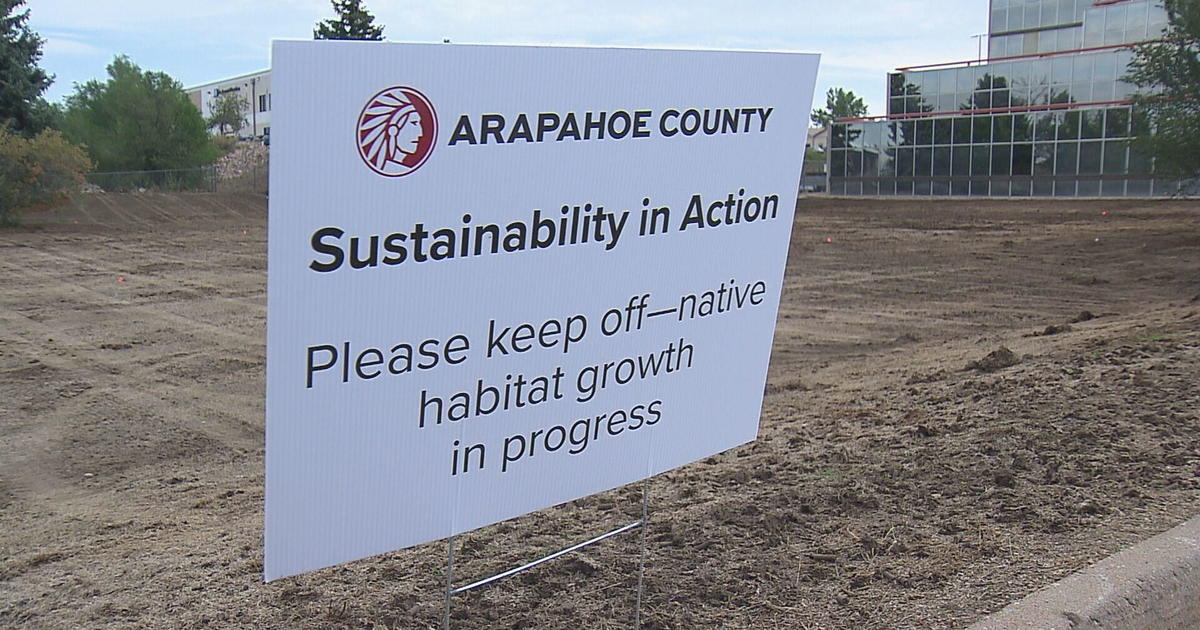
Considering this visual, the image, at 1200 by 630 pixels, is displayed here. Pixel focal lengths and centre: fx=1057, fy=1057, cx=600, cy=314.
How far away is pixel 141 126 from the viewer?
5484 cm

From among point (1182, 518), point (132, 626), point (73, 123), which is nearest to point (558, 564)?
point (132, 626)

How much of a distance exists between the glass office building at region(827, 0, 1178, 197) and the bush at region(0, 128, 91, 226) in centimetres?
3065

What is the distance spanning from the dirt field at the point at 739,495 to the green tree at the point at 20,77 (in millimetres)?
30231

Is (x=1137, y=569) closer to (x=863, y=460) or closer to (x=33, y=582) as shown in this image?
(x=863, y=460)

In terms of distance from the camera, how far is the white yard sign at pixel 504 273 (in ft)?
8.50

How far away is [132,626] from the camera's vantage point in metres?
3.77

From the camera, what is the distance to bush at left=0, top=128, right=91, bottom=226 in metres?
31.9

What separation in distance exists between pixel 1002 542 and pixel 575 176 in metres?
2.62

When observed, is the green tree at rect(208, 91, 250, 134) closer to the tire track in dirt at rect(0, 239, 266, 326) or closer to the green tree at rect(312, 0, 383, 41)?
the green tree at rect(312, 0, 383, 41)

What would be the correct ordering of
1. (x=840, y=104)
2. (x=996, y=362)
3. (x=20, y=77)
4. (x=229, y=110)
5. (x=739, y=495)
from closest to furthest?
(x=739, y=495), (x=996, y=362), (x=20, y=77), (x=229, y=110), (x=840, y=104)

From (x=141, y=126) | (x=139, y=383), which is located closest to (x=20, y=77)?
(x=141, y=126)

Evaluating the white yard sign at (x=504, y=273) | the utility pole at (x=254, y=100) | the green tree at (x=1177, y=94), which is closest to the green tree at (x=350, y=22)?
the utility pole at (x=254, y=100)

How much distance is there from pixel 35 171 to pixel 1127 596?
34653 millimetres

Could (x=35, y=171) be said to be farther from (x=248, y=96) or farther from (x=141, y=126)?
(x=248, y=96)
